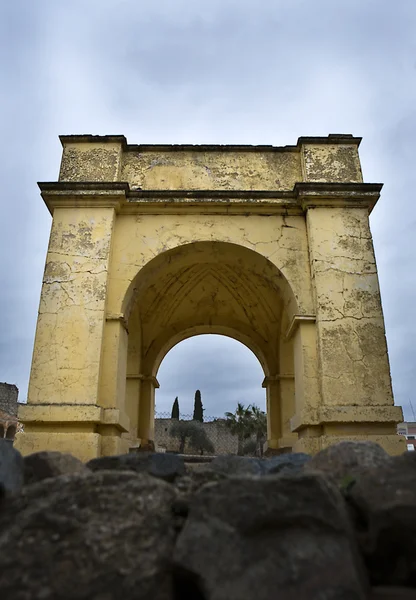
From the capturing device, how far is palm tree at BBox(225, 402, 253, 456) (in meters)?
33.0

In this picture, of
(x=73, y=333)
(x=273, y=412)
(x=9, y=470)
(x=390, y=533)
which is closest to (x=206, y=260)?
(x=73, y=333)

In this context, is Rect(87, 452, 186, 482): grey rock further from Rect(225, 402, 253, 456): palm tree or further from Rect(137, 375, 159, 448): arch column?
Rect(225, 402, 253, 456): palm tree

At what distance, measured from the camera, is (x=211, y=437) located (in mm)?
30047

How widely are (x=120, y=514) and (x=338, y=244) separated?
5505mm

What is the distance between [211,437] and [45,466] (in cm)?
2859

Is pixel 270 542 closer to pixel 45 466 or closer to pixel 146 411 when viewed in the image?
pixel 45 466

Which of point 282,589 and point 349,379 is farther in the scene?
point 349,379

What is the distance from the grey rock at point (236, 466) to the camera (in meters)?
2.84

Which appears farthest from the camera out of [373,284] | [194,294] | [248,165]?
[194,294]

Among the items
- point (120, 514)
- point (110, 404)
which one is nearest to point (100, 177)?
point (110, 404)

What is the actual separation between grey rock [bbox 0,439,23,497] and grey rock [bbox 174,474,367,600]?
0.85 m

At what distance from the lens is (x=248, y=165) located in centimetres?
754

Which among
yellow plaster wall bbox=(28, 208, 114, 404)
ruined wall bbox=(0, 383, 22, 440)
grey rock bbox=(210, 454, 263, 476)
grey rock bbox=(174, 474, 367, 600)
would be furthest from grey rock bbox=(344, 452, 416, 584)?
ruined wall bbox=(0, 383, 22, 440)

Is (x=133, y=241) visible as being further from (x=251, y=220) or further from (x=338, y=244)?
(x=338, y=244)
